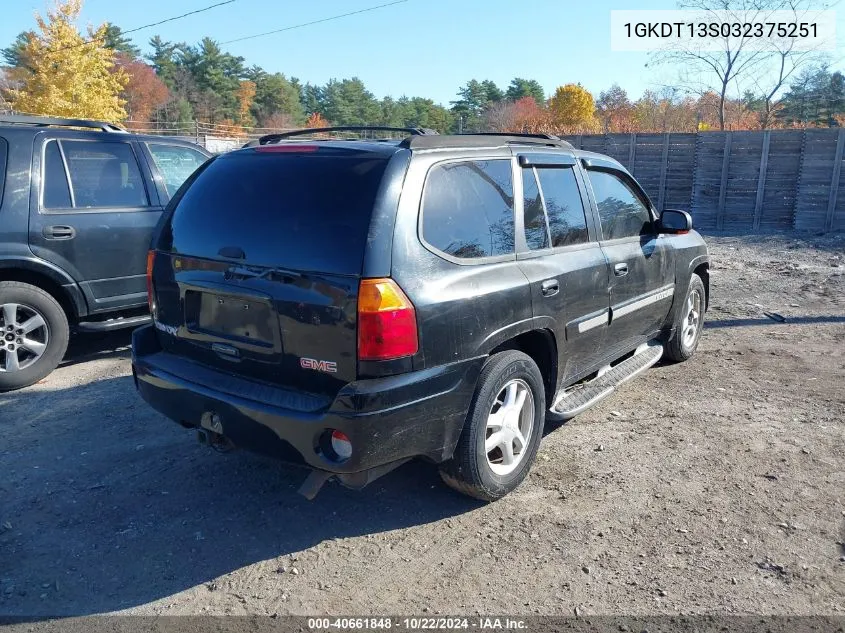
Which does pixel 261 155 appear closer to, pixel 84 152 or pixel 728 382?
pixel 84 152

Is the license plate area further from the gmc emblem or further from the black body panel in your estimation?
the black body panel

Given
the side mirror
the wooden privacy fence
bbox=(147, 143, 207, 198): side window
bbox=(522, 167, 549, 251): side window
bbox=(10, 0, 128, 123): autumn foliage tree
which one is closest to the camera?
bbox=(522, 167, 549, 251): side window

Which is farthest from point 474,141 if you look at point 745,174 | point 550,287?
point 745,174

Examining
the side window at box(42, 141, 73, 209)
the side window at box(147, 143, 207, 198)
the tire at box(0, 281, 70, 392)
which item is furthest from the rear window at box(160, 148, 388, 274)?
the side window at box(147, 143, 207, 198)

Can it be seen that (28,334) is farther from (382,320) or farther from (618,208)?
(618,208)

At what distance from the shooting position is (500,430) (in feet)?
11.6

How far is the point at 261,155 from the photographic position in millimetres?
3516

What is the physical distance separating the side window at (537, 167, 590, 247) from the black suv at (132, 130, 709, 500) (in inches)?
0.6

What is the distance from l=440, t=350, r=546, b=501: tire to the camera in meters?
3.30

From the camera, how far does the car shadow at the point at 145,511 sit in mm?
2971

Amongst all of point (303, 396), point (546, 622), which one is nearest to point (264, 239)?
→ point (303, 396)

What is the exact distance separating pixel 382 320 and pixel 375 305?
0.23ft

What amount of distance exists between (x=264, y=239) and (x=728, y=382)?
408 cm

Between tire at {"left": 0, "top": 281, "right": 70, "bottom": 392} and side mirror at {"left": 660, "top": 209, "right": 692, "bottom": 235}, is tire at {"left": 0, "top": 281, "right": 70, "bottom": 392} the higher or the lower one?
the lower one
